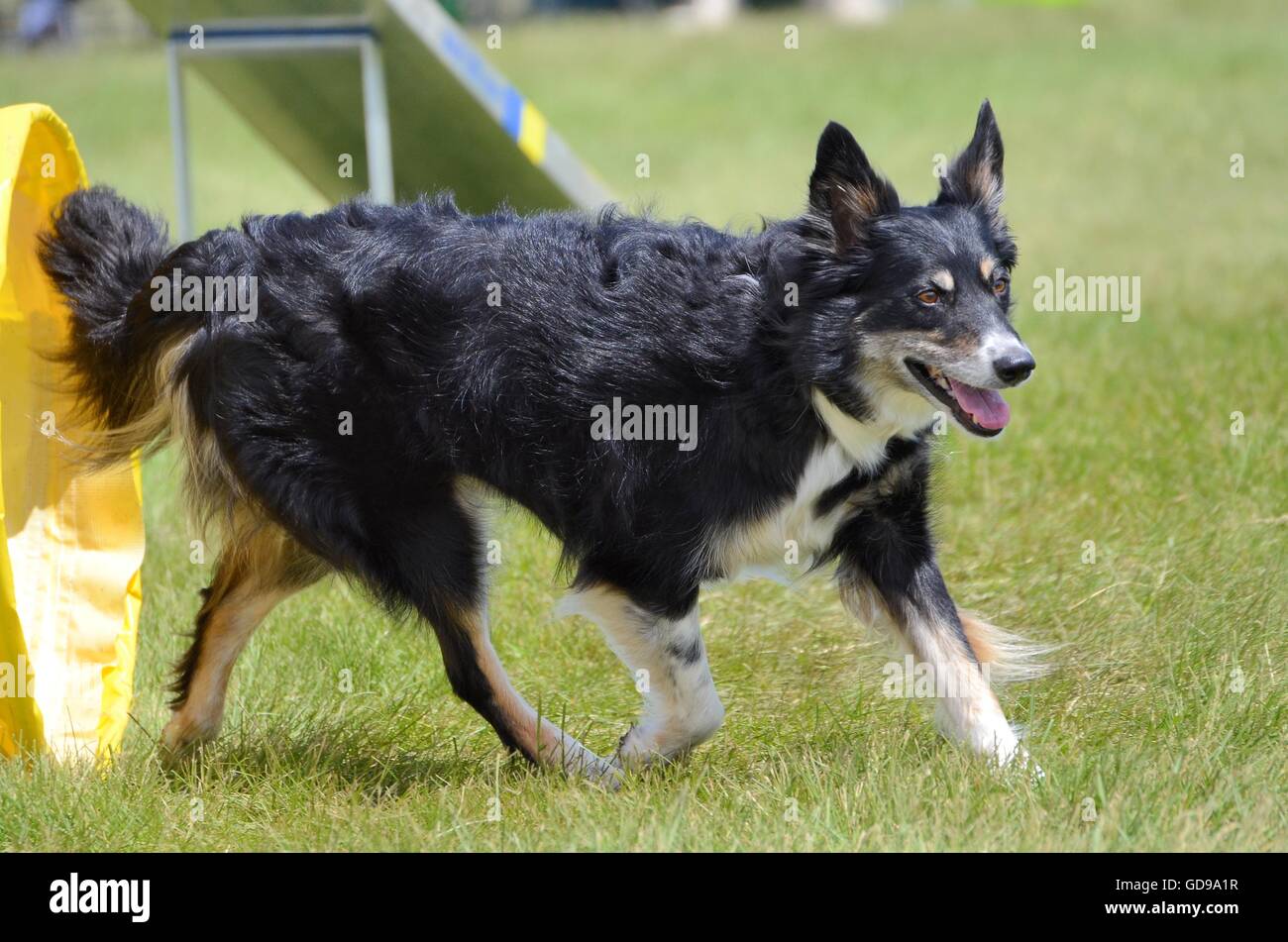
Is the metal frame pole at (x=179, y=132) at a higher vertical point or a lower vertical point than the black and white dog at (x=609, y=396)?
higher

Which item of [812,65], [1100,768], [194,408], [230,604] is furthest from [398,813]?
[812,65]

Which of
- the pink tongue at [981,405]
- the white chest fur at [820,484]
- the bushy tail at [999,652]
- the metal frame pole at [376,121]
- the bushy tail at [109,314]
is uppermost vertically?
the metal frame pole at [376,121]

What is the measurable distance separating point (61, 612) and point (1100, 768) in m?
3.15

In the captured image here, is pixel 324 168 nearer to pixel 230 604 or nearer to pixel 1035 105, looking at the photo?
pixel 230 604

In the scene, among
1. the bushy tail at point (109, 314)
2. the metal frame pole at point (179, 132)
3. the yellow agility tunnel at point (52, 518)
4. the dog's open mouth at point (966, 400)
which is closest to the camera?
the dog's open mouth at point (966, 400)

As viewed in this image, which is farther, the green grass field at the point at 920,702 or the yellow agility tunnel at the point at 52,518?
the yellow agility tunnel at the point at 52,518

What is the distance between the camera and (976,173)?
4094 mm

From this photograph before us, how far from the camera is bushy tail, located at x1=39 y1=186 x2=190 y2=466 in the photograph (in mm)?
4395

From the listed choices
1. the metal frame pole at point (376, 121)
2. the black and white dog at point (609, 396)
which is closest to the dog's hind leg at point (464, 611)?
the black and white dog at point (609, 396)

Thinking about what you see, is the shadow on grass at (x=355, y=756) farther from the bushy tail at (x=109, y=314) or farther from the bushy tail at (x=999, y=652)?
the bushy tail at (x=999, y=652)

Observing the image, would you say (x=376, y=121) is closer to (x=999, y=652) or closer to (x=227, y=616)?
(x=227, y=616)

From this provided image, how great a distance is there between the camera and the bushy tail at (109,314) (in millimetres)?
4395

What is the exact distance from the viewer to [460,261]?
414 cm

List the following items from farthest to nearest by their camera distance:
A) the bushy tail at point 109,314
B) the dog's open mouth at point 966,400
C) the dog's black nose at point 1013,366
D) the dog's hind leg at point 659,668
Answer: the bushy tail at point 109,314 < the dog's hind leg at point 659,668 < the dog's open mouth at point 966,400 < the dog's black nose at point 1013,366
